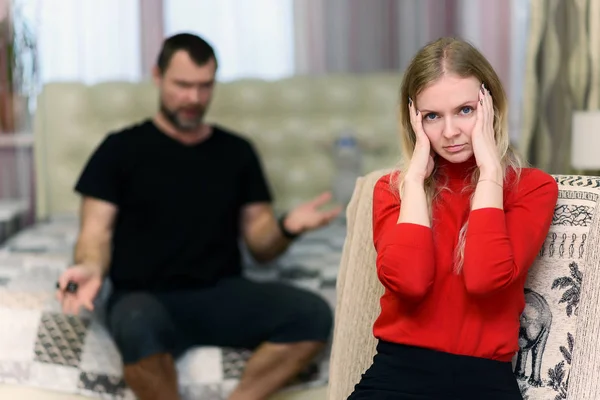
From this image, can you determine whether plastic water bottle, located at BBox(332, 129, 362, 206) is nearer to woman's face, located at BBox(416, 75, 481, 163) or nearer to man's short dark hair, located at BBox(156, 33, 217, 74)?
man's short dark hair, located at BBox(156, 33, 217, 74)

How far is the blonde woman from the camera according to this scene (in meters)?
1.40

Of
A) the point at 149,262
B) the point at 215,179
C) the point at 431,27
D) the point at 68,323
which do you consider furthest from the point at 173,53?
the point at 431,27

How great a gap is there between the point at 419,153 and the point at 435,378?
1.29 ft

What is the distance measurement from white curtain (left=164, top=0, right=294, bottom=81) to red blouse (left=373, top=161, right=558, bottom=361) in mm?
2555

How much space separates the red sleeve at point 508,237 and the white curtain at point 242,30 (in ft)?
8.53

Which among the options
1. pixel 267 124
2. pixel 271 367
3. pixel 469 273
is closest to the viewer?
pixel 469 273

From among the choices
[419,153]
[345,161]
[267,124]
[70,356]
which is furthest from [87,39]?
[419,153]

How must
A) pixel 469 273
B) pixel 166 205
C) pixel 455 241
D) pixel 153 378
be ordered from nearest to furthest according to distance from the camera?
pixel 469 273, pixel 455 241, pixel 153 378, pixel 166 205

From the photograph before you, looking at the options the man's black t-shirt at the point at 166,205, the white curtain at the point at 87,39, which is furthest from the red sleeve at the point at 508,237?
the white curtain at the point at 87,39

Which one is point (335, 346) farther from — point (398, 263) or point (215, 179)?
point (215, 179)

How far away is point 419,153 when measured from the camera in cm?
152

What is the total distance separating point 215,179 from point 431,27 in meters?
1.82

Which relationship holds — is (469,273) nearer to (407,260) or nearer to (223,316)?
(407,260)

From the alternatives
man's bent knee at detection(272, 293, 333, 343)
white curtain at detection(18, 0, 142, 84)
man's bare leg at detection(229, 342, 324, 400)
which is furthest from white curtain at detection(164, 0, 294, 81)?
man's bare leg at detection(229, 342, 324, 400)
